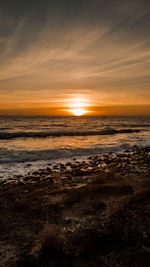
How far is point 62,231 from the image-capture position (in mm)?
4246

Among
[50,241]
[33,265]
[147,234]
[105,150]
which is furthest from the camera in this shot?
[105,150]

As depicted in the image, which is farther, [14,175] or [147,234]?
[14,175]

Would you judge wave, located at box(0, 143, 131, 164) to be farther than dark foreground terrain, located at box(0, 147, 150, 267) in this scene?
Yes

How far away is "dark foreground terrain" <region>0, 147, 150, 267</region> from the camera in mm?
3346

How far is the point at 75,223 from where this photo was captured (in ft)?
15.1

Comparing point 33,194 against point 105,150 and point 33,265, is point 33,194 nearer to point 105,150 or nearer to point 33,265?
point 33,265

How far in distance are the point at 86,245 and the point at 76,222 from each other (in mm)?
991

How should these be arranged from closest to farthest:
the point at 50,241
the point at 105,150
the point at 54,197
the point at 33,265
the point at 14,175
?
the point at 33,265 → the point at 50,241 → the point at 54,197 → the point at 14,175 → the point at 105,150

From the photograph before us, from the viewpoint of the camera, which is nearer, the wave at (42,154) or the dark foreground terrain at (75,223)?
the dark foreground terrain at (75,223)

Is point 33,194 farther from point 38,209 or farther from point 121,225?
point 121,225

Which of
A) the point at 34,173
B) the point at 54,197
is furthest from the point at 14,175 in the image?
the point at 54,197

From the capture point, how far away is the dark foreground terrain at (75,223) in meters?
3.35

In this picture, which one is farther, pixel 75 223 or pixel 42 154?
pixel 42 154

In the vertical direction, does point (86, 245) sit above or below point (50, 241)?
below
